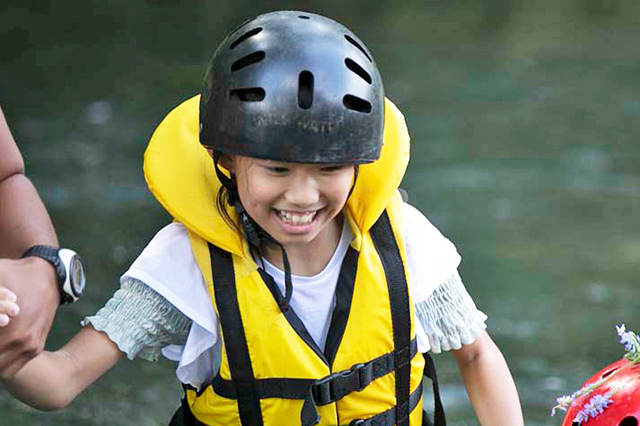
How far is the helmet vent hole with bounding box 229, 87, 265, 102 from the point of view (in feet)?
10.0

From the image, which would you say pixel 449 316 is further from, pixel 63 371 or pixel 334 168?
pixel 63 371

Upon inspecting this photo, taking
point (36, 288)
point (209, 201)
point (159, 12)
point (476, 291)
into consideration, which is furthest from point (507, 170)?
point (36, 288)

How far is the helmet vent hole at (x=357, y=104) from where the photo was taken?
3.08 meters

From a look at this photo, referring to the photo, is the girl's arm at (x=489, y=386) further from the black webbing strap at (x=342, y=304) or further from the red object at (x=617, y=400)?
the black webbing strap at (x=342, y=304)

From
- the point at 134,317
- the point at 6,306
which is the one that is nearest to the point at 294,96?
the point at 134,317

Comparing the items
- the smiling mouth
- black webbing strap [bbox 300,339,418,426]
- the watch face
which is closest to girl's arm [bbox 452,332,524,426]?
black webbing strap [bbox 300,339,418,426]

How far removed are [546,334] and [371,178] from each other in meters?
2.89

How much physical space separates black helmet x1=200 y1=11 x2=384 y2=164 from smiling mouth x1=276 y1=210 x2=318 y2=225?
0.16 m

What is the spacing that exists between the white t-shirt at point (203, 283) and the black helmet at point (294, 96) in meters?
0.34

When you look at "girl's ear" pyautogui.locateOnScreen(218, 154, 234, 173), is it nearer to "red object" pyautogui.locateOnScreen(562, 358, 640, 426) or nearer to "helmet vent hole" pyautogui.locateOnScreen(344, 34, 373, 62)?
"helmet vent hole" pyautogui.locateOnScreen(344, 34, 373, 62)

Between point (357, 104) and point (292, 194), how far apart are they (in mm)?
298

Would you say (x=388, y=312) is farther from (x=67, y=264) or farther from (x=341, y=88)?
(x=67, y=264)

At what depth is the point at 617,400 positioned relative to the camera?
3158mm

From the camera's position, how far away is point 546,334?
5.99 metres
